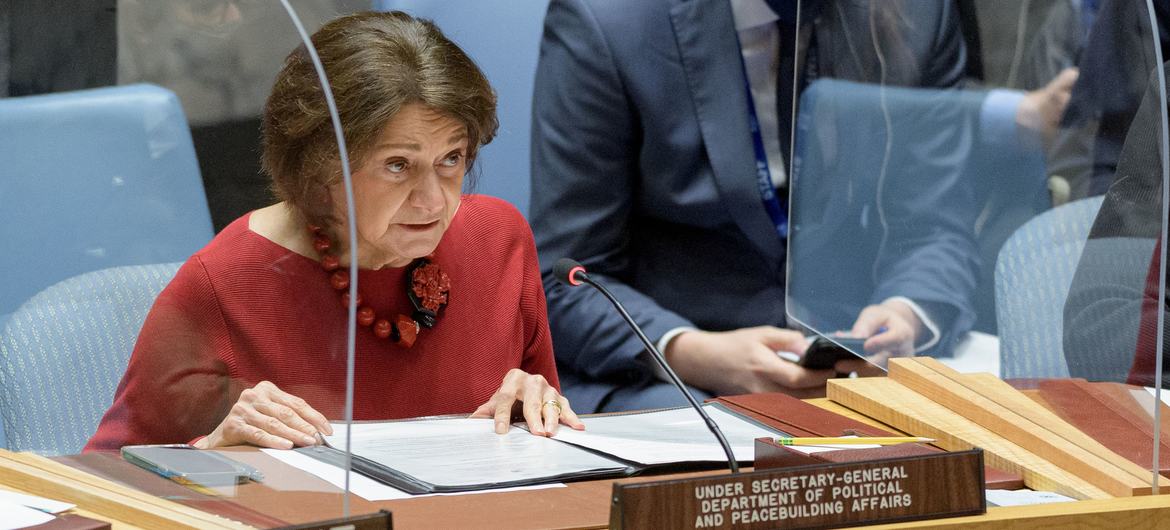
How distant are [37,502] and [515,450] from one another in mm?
460

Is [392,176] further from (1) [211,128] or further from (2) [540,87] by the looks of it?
(2) [540,87]

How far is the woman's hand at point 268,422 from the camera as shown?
1314mm

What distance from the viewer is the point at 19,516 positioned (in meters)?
1.21

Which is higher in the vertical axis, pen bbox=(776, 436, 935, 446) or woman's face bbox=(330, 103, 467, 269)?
woman's face bbox=(330, 103, 467, 269)

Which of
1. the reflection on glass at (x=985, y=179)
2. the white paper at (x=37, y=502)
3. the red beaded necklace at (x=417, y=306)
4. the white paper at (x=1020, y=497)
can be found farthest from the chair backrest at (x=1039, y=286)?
the white paper at (x=37, y=502)

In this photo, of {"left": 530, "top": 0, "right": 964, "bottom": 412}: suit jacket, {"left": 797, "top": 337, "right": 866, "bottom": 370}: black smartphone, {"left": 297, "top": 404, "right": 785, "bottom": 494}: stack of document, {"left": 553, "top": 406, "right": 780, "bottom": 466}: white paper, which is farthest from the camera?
{"left": 530, "top": 0, "right": 964, "bottom": 412}: suit jacket

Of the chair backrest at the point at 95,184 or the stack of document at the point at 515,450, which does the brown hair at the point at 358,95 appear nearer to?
the chair backrest at the point at 95,184

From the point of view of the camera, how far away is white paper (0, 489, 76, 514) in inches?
49.1

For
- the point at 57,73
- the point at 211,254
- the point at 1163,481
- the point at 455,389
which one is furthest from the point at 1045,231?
the point at 57,73

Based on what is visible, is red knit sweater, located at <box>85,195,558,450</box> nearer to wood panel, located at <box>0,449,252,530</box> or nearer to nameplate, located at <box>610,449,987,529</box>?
wood panel, located at <box>0,449,252,530</box>

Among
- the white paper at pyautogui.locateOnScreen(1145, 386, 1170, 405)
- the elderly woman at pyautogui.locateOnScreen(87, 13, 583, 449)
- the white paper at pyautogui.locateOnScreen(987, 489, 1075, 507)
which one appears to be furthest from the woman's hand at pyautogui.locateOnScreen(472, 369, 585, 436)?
the white paper at pyautogui.locateOnScreen(1145, 386, 1170, 405)

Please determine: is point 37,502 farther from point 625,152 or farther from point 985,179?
point 625,152

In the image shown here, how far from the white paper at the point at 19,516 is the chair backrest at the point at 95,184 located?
19 cm

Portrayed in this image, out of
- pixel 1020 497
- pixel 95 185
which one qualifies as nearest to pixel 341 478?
pixel 95 185
